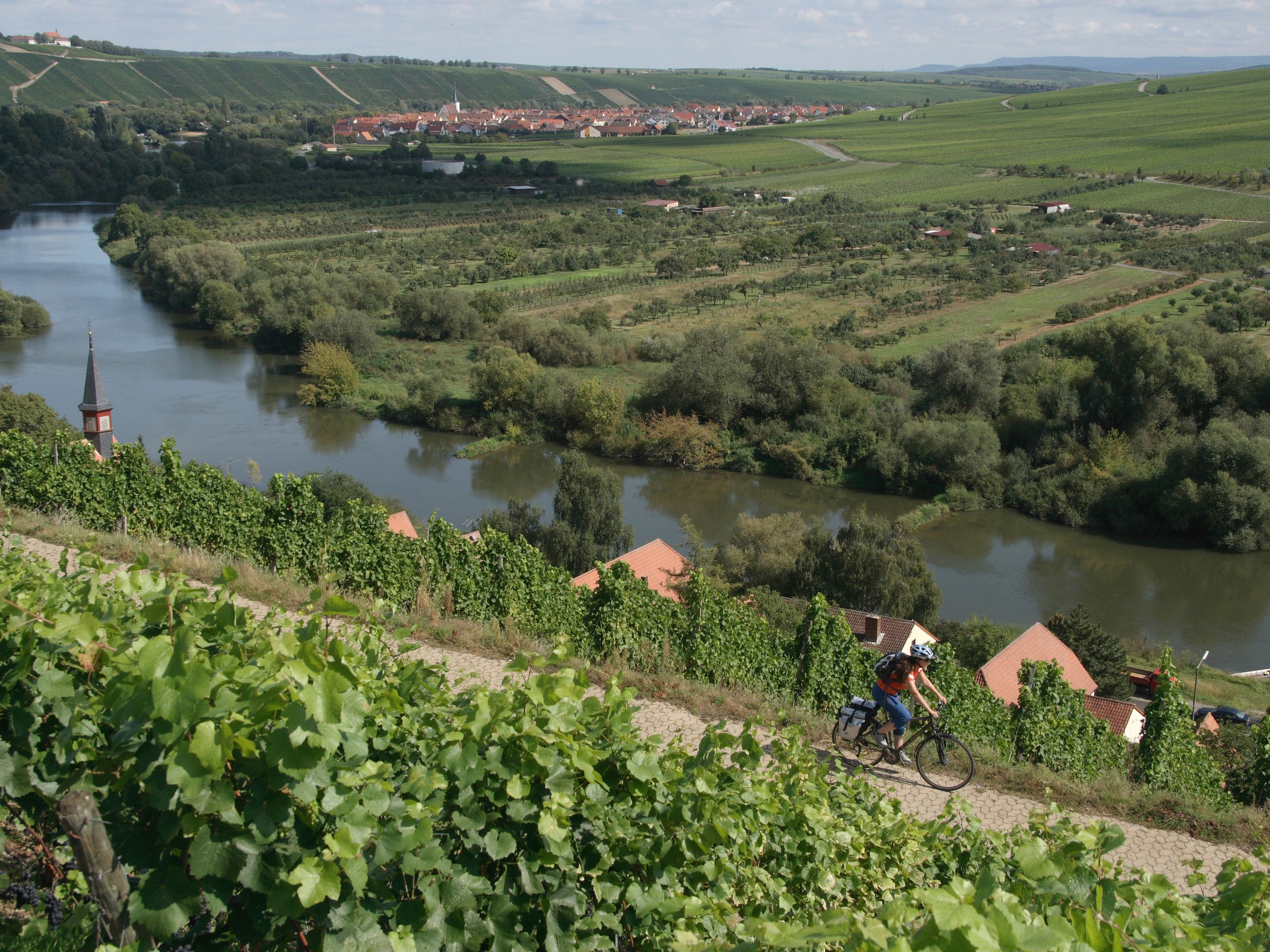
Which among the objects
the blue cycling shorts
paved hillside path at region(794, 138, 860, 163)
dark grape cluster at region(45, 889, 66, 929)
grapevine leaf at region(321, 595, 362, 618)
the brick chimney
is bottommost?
the brick chimney

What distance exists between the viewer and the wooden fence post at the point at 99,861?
238 cm

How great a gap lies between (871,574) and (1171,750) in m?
8.87

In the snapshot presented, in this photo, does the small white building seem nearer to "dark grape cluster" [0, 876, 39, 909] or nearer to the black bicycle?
the black bicycle

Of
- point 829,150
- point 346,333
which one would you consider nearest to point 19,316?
point 346,333

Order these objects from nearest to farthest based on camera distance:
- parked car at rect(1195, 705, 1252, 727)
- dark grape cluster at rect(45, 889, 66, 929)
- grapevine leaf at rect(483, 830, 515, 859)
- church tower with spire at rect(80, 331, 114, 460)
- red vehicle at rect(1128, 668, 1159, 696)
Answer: grapevine leaf at rect(483, 830, 515, 859) → dark grape cluster at rect(45, 889, 66, 929) → parked car at rect(1195, 705, 1252, 727) → red vehicle at rect(1128, 668, 1159, 696) → church tower with spire at rect(80, 331, 114, 460)

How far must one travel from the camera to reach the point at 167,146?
87875 millimetres

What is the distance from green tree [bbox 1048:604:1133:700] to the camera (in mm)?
14438

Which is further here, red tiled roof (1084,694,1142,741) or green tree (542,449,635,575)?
green tree (542,449,635,575)

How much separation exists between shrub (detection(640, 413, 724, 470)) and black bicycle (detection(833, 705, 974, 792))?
21006 mm

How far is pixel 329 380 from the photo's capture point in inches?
1224

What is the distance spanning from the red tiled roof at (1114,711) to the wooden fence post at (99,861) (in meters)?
11.8

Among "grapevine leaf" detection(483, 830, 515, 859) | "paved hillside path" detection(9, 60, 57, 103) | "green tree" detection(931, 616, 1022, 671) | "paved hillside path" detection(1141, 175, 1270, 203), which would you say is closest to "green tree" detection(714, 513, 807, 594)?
"green tree" detection(931, 616, 1022, 671)

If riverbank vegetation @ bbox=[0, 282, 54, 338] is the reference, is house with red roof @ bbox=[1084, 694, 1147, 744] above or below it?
below

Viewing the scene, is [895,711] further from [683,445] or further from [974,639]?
[683,445]
